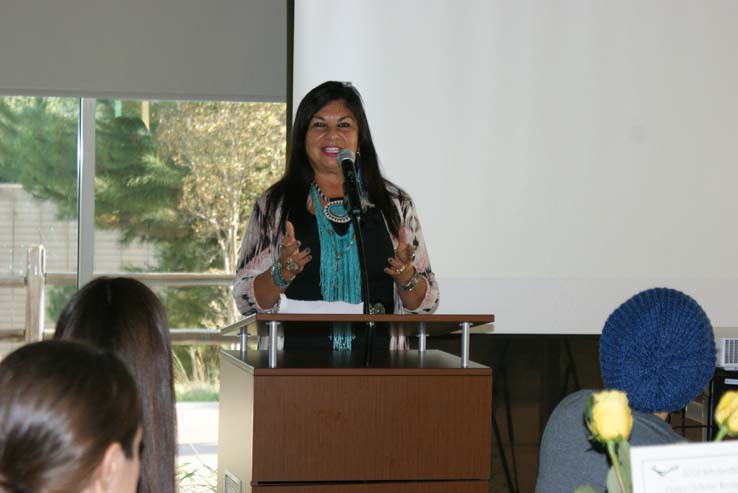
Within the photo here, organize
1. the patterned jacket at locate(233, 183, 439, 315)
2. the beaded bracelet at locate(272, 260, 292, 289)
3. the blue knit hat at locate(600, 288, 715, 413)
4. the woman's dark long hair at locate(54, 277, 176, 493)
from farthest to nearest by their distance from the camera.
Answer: the patterned jacket at locate(233, 183, 439, 315) → the beaded bracelet at locate(272, 260, 292, 289) → the woman's dark long hair at locate(54, 277, 176, 493) → the blue knit hat at locate(600, 288, 715, 413)

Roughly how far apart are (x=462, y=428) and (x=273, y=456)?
416 mm

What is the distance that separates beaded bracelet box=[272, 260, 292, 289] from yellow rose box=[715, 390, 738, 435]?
62.1 inches

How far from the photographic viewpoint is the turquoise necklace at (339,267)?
116 inches

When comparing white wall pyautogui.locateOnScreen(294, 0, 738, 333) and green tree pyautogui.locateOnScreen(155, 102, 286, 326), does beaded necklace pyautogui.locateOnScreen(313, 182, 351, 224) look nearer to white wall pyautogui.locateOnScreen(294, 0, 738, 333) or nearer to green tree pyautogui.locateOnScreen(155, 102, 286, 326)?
white wall pyautogui.locateOnScreen(294, 0, 738, 333)

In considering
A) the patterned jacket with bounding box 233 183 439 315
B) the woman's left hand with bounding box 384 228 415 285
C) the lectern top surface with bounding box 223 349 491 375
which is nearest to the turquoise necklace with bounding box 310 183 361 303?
the patterned jacket with bounding box 233 183 439 315

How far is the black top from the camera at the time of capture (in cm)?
293

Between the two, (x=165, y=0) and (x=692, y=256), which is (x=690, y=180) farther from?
(x=165, y=0)

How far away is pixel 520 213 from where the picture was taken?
14.1 feet

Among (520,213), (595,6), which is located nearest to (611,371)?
(520,213)

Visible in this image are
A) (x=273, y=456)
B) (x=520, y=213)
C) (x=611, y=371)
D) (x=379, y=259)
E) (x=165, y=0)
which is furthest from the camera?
(x=165, y=0)

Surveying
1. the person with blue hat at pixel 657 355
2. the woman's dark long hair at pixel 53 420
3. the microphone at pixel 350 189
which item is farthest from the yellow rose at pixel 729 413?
the microphone at pixel 350 189

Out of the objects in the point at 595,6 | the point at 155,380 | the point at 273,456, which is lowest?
the point at 273,456

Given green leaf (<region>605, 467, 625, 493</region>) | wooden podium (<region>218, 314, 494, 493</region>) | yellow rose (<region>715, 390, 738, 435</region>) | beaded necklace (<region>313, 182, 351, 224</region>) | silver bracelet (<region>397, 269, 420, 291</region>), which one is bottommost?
wooden podium (<region>218, 314, 494, 493</region>)

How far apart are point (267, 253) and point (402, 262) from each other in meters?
0.55
